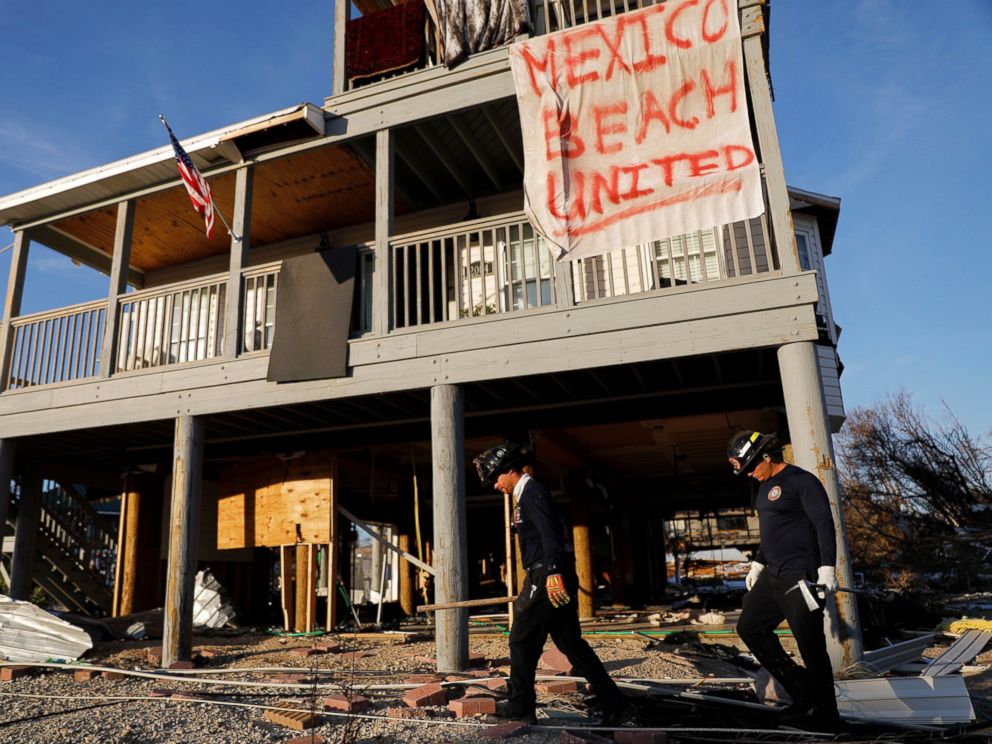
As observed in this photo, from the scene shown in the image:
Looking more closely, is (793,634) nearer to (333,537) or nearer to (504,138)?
(504,138)

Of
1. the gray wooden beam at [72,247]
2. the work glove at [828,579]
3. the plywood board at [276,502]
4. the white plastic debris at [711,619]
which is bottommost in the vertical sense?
the white plastic debris at [711,619]

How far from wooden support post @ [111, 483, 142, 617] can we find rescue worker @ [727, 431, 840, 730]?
1036 cm

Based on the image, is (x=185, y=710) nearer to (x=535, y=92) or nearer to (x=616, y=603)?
(x=535, y=92)

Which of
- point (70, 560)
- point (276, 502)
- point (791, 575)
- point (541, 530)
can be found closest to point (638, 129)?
point (541, 530)

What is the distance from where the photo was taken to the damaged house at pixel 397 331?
7.26 m

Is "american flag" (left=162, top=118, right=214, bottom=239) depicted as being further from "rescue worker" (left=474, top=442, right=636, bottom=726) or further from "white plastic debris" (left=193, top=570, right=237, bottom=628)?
"white plastic debris" (left=193, top=570, right=237, bottom=628)

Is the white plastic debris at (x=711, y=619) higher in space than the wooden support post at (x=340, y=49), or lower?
lower

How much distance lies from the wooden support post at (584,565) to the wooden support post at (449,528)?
391 centimetres

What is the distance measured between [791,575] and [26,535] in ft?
40.8

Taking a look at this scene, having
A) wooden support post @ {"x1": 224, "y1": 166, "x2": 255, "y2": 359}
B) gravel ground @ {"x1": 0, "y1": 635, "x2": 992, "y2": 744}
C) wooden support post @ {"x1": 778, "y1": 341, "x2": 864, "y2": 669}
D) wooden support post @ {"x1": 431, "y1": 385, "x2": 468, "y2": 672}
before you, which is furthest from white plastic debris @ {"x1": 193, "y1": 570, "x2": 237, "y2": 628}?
wooden support post @ {"x1": 778, "y1": 341, "x2": 864, "y2": 669}

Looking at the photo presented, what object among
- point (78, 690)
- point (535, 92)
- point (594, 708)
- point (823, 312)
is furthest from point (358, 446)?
point (823, 312)

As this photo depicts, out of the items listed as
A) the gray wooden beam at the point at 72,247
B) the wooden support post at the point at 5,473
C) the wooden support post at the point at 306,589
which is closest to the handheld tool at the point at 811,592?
the wooden support post at the point at 306,589

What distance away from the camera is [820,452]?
20.2 ft

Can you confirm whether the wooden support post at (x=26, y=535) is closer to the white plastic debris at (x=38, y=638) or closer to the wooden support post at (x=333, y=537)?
the white plastic debris at (x=38, y=638)
